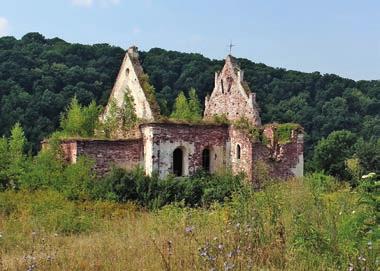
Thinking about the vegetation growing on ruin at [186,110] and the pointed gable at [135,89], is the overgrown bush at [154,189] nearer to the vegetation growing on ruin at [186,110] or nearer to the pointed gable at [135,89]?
the pointed gable at [135,89]

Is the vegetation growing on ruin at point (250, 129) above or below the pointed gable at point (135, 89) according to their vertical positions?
below

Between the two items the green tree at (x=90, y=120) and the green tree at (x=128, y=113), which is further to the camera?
the green tree at (x=90, y=120)

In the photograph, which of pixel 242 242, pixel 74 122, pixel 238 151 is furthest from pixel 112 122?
pixel 242 242

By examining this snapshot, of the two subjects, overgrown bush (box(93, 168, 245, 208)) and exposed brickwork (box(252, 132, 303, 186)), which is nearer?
overgrown bush (box(93, 168, 245, 208))

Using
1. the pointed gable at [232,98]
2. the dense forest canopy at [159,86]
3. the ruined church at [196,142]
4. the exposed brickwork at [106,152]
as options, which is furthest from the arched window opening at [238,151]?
the dense forest canopy at [159,86]

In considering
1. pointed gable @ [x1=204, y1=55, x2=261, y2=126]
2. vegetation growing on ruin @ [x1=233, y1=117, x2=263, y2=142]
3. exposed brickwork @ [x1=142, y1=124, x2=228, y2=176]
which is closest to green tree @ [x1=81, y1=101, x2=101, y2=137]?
exposed brickwork @ [x1=142, y1=124, x2=228, y2=176]

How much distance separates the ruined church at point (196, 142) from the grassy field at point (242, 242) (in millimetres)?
13066

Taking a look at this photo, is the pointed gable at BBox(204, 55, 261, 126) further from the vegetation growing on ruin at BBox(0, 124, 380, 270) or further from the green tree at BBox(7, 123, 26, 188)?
the vegetation growing on ruin at BBox(0, 124, 380, 270)

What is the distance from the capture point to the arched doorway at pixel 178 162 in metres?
25.4

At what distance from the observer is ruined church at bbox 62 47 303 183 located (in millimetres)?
24125

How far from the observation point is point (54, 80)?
51188 mm

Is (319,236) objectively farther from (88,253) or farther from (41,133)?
(41,133)

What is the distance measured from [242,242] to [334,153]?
43.1m

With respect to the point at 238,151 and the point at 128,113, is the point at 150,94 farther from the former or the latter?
the point at 238,151
